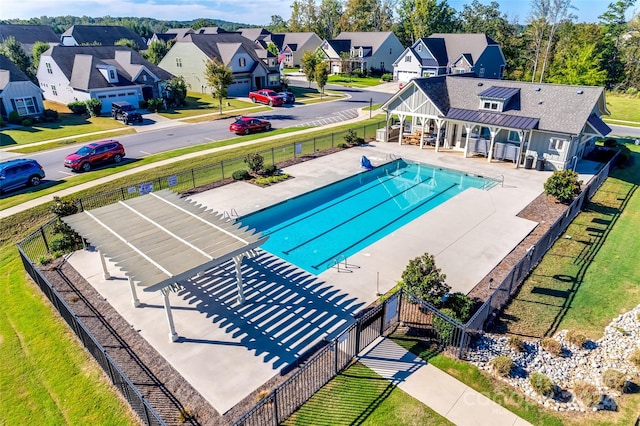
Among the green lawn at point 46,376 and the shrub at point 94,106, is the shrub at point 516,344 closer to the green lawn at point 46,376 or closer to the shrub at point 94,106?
the green lawn at point 46,376

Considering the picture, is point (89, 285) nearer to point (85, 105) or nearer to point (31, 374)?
point (31, 374)

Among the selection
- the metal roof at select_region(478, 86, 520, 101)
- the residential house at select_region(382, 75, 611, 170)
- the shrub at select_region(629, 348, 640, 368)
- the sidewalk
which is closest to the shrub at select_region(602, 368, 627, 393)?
the shrub at select_region(629, 348, 640, 368)

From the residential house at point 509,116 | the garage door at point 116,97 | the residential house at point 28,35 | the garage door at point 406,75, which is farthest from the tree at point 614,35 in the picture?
the residential house at point 28,35

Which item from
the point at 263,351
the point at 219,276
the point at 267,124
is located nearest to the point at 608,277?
the point at 263,351

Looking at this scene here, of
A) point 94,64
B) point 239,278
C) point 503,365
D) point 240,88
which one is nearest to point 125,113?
point 94,64

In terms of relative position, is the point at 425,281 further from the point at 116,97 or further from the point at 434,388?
the point at 116,97

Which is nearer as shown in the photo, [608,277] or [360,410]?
[360,410]
